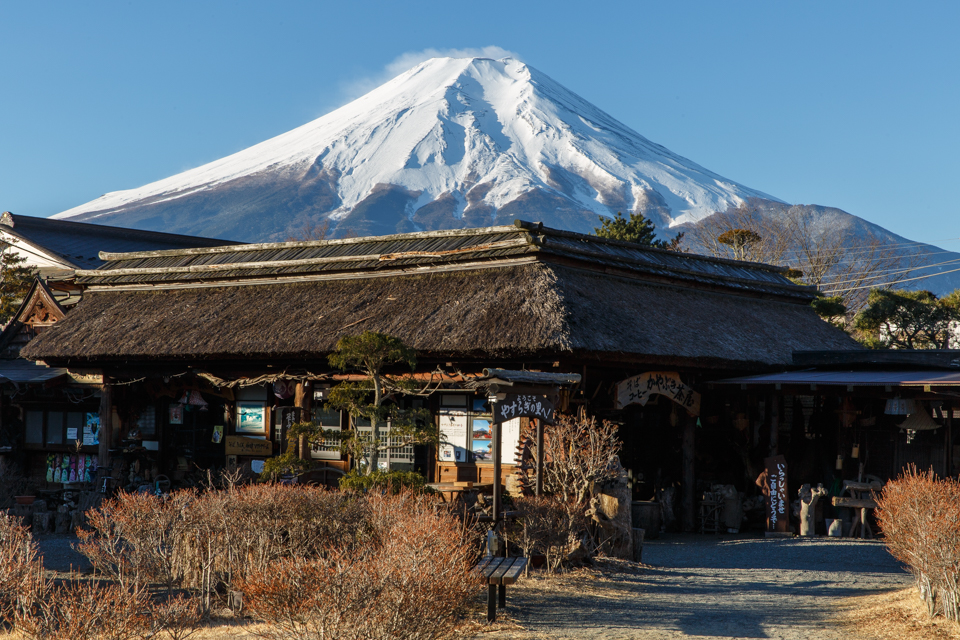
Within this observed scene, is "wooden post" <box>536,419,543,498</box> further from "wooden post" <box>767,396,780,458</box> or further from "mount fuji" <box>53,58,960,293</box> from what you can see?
"mount fuji" <box>53,58,960,293</box>

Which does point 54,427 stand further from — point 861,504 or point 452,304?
point 861,504

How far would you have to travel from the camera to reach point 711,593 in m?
9.54

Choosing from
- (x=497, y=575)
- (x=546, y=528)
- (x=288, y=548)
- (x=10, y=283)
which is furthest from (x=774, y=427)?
(x=10, y=283)

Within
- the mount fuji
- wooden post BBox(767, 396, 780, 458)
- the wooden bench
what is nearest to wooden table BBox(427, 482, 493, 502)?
the wooden bench

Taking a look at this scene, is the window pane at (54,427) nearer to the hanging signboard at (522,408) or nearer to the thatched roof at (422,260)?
the thatched roof at (422,260)

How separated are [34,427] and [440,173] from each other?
120 m

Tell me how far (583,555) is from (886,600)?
324cm

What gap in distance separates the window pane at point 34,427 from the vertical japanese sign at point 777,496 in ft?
48.0

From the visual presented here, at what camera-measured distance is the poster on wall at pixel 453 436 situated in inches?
607

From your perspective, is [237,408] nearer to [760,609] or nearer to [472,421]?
[472,421]

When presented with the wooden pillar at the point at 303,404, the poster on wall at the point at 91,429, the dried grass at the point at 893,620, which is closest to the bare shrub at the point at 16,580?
the dried grass at the point at 893,620

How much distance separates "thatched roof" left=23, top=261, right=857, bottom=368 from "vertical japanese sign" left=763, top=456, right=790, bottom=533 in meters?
1.87

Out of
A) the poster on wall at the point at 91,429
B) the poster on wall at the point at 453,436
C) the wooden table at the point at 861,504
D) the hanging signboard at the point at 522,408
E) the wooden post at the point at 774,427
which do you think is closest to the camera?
the hanging signboard at the point at 522,408

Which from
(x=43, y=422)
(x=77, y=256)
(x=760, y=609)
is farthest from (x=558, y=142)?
(x=760, y=609)
